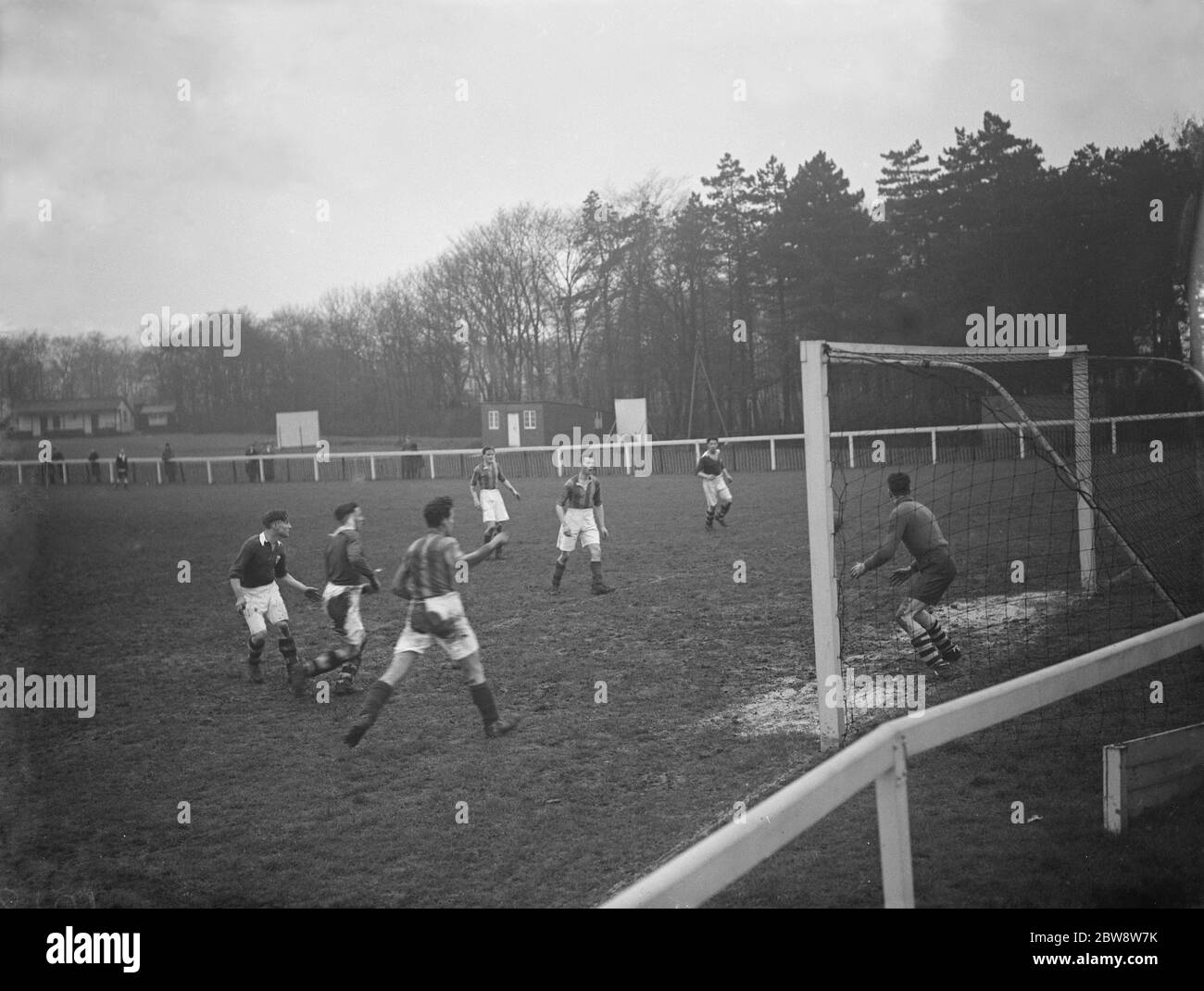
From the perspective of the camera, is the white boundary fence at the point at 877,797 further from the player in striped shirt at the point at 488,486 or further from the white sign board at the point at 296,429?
the player in striped shirt at the point at 488,486

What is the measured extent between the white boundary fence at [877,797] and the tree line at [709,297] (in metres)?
4.37

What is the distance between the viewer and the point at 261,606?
8.20 metres

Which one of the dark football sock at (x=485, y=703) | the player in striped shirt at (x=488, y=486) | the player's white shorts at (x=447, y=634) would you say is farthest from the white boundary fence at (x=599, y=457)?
the dark football sock at (x=485, y=703)

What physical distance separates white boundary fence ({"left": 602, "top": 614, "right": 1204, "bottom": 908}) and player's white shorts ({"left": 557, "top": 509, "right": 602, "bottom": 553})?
8.77 metres

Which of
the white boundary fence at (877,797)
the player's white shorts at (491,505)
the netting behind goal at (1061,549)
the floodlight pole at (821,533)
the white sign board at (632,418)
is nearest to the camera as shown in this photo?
the white boundary fence at (877,797)

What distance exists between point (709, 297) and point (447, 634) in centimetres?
2515

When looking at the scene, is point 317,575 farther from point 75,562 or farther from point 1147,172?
point 1147,172

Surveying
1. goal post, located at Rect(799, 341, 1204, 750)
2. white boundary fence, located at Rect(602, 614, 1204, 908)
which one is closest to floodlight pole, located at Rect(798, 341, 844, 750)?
goal post, located at Rect(799, 341, 1204, 750)

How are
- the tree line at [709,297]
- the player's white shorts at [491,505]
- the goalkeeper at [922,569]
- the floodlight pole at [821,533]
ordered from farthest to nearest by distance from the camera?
1. the player's white shorts at [491,505]
2. the tree line at [709,297]
3. the goalkeeper at [922,569]
4. the floodlight pole at [821,533]

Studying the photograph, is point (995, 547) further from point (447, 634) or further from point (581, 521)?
point (447, 634)

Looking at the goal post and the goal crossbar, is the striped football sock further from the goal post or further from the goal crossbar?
the goal crossbar

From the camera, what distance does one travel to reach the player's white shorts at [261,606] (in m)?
8.18

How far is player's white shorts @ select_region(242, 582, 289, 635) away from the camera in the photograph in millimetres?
8180
